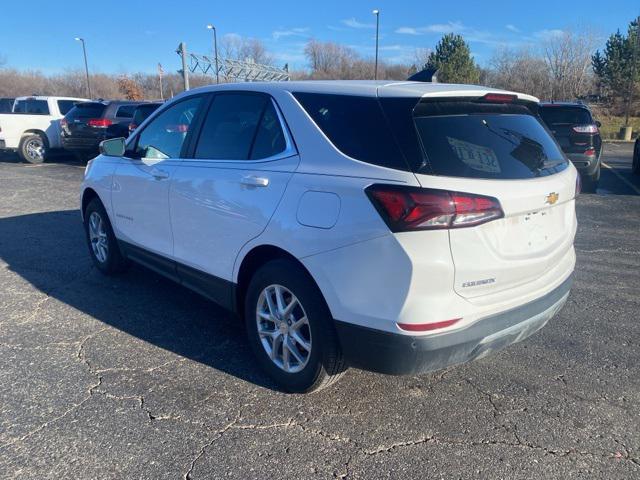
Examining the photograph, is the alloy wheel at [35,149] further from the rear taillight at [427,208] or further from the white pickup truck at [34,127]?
the rear taillight at [427,208]

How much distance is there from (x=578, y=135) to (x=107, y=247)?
8.36m

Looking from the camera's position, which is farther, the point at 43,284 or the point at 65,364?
the point at 43,284

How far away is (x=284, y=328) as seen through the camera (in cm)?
311

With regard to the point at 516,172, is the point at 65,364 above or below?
below

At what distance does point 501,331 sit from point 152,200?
276 cm

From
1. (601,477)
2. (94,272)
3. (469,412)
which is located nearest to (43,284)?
(94,272)

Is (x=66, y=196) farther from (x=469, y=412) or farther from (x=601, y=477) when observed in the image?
(x=601, y=477)

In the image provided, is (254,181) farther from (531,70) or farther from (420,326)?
(531,70)

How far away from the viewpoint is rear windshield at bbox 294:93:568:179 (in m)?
2.58

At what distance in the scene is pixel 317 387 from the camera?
303cm

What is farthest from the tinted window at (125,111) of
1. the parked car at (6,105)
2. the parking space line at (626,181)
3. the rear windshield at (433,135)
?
the rear windshield at (433,135)

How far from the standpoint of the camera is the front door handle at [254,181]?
3.08 metres

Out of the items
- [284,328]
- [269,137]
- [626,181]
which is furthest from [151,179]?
[626,181]

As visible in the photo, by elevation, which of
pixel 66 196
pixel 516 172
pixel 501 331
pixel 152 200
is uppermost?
pixel 516 172
